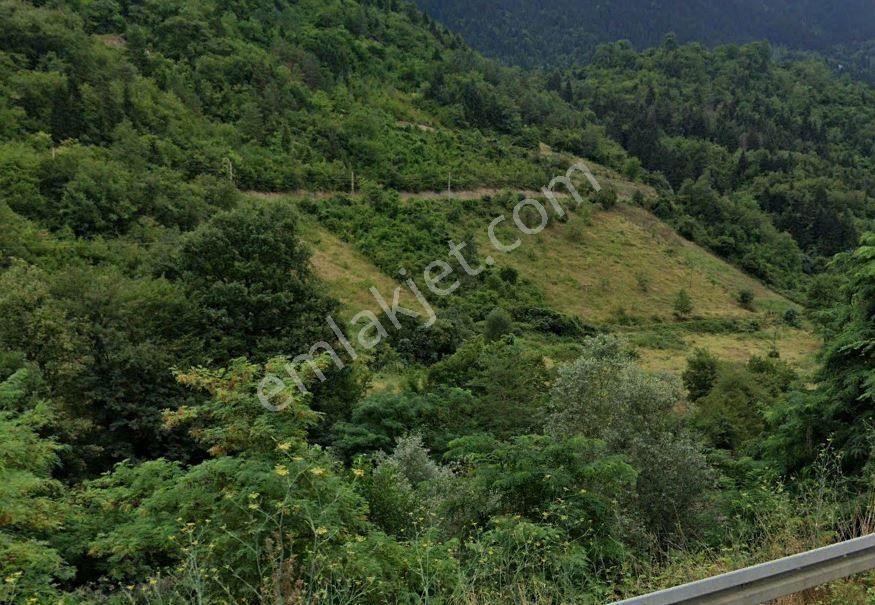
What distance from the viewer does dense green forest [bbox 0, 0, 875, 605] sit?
5.20 meters

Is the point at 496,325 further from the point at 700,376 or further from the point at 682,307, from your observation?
the point at 682,307

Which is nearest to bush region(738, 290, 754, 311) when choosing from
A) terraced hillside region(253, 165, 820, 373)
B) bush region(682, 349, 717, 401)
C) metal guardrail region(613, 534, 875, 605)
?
terraced hillside region(253, 165, 820, 373)

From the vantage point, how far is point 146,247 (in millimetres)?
27219

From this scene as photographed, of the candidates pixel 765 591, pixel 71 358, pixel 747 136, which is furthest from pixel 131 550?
pixel 747 136

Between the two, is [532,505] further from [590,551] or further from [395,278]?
[395,278]

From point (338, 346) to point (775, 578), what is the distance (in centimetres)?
1528

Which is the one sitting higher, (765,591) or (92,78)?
(765,591)

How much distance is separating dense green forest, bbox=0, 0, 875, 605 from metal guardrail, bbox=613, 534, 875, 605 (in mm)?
729

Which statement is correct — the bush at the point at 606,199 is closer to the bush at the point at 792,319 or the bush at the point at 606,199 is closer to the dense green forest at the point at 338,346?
the dense green forest at the point at 338,346

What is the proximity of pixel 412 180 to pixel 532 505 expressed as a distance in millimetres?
49384

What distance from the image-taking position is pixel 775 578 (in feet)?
12.0

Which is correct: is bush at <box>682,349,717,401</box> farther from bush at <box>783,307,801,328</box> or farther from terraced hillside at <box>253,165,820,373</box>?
bush at <box>783,307,801,328</box>

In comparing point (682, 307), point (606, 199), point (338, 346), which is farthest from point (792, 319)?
point (338, 346)

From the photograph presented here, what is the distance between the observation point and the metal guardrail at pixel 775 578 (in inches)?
131
